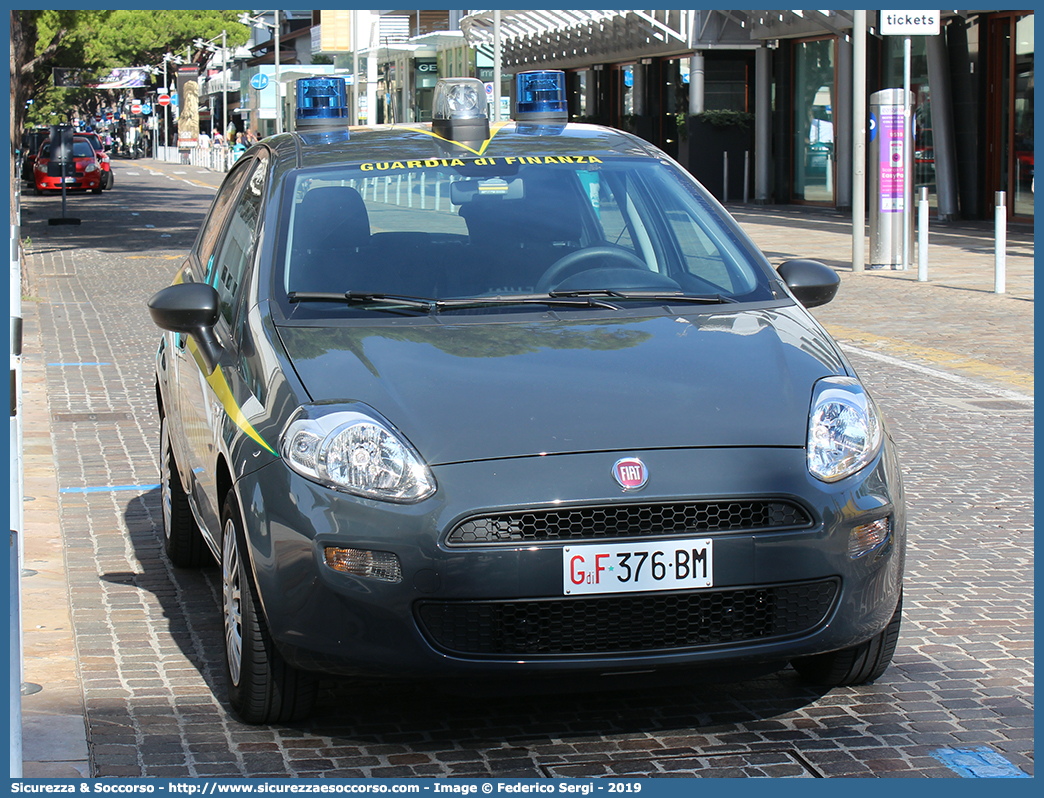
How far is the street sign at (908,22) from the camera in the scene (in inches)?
680

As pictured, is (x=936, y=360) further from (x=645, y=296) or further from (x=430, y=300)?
(x=430, y=300)

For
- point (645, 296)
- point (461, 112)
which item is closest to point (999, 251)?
point (461, 112)

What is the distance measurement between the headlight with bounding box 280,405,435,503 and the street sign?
15009 mm

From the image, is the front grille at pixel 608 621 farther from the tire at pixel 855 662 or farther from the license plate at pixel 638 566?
the tire at pixel 855 662

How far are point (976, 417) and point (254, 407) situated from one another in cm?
596

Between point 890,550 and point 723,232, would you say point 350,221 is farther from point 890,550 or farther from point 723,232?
point 890,550

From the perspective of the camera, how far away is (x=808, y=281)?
4.87 metres

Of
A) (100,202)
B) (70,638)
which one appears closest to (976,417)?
(70,638)

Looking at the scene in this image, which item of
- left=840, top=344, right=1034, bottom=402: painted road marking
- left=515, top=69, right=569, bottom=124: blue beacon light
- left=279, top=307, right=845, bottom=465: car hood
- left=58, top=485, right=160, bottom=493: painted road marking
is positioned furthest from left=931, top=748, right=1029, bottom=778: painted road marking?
left=840, top=344, right=1034, bottom=402: painted road marking

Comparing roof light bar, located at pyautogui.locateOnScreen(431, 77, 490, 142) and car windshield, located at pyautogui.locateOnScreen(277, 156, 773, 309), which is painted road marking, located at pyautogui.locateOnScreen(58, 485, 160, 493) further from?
roof light bar, located at pyautogui.locateOnScreen(431, 77, 490, 142)

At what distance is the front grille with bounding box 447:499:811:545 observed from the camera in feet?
11.5

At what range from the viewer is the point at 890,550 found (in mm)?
3820

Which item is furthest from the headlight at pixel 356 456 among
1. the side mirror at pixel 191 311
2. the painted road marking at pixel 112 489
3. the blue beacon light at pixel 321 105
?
the painted road marking at pixel 112 489

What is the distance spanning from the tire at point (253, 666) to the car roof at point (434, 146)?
57.8 inches
